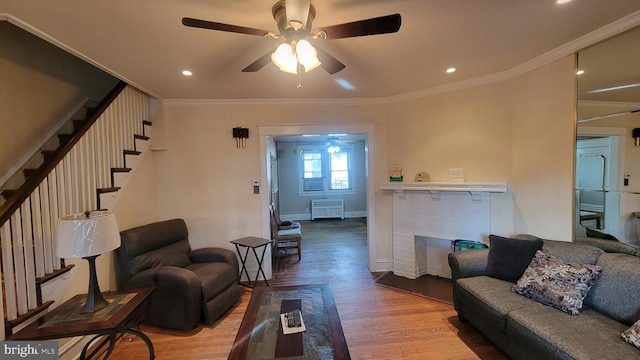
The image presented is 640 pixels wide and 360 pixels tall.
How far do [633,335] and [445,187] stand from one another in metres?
1.86

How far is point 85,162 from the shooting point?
2.46 meters

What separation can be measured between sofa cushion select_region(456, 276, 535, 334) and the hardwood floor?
0.81 feet

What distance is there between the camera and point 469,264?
2559 millimetres

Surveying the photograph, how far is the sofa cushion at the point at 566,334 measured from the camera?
4.87 ft

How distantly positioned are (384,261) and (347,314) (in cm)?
128

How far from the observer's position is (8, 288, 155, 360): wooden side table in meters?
1.64

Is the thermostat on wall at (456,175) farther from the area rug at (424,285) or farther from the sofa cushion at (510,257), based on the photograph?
the area rug at (424,285)

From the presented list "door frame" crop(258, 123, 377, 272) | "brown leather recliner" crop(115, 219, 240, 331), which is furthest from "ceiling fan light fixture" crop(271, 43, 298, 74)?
"brown leather recliner" crop(115, 219, 240, 331)

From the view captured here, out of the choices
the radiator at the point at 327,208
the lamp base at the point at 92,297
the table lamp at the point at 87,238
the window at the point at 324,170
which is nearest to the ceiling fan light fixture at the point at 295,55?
the table lamp at the point at 87,238

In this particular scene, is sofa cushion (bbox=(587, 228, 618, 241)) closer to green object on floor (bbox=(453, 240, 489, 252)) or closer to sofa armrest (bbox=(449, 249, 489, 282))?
sofa armrest (bbox=(449, 249, 489, 282))

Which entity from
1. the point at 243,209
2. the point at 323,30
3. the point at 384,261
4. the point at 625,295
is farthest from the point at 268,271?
the point at 625,295

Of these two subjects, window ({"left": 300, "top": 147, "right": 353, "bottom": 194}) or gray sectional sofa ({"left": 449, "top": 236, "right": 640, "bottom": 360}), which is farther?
window ({"left": 300, "top": 147, "right": 353, "bottom": 194})

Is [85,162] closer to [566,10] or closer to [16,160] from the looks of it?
[16,160]

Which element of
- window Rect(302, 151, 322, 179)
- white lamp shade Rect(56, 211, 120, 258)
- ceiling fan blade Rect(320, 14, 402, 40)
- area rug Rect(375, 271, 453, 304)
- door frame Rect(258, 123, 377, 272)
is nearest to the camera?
ceiling fan blade Rect(320, 14, 402, 40)
